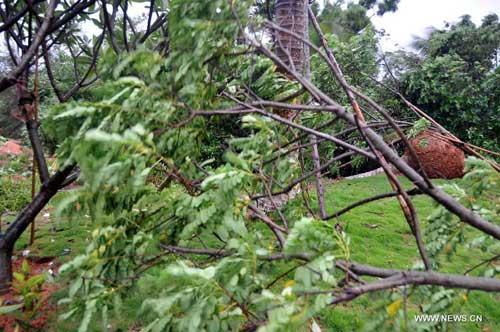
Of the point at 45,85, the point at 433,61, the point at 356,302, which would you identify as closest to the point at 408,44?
the point at 433,61

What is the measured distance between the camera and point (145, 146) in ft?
3.53

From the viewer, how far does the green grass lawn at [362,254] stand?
7.09 ft

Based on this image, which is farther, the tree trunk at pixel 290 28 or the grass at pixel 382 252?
the tree trunk at pixel 290 28

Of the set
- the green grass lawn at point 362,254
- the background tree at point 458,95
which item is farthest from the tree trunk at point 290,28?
the background tree at point 458,95

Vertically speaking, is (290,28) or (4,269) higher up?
(290,28)

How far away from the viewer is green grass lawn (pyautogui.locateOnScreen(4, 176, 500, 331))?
7.09ft

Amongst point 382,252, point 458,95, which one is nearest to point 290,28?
point 382,252

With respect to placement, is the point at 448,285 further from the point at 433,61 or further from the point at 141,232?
the point at 433,61

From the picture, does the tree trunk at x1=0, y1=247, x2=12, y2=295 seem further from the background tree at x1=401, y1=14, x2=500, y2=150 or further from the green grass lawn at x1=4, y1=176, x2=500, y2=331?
the background tree at x1=401, y1=14, x2=500, y2=150

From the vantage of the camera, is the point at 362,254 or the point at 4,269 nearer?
the point at 4,269

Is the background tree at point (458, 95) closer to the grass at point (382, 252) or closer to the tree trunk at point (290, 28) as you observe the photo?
the grass at point (382, 252)

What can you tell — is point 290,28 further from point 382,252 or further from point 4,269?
point 4,269

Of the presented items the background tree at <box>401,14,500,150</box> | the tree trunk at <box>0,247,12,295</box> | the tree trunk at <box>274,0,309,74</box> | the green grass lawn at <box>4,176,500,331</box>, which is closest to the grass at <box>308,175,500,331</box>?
the green grass lawn at <box>4,176,500,331</box>

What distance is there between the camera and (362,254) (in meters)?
3.56
